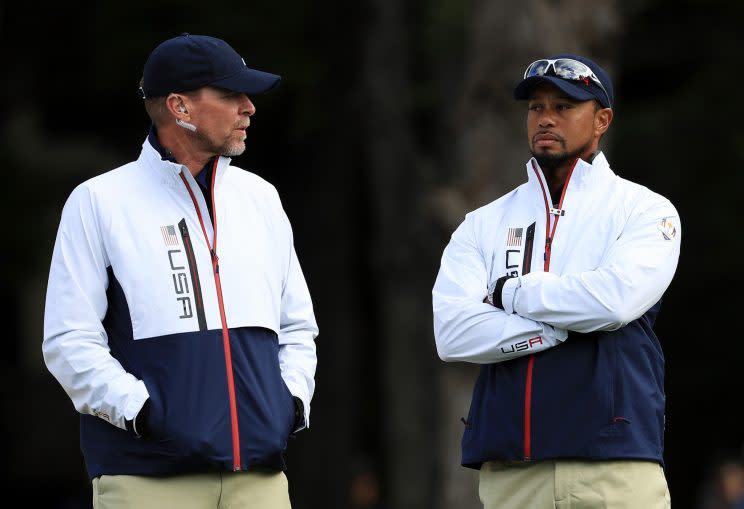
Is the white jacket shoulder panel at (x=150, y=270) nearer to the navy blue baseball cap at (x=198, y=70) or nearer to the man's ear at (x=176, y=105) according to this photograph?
the man's ear at (x=176, y=105)

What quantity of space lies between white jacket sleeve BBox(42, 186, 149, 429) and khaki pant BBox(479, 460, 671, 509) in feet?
4.43

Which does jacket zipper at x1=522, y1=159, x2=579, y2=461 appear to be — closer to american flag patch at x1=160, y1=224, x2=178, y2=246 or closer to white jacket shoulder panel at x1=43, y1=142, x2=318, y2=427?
white jacket shoulder panel at x1=43, y1=142, x2=318, y2=427

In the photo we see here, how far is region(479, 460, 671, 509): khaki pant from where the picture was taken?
17.4ft

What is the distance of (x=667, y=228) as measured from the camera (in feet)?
18.2

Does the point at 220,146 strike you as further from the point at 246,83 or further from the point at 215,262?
the point at 215,262

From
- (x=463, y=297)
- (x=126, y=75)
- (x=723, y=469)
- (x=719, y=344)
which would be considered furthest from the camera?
(x=719, y=344)

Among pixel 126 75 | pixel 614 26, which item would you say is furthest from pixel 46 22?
pixel 614 26

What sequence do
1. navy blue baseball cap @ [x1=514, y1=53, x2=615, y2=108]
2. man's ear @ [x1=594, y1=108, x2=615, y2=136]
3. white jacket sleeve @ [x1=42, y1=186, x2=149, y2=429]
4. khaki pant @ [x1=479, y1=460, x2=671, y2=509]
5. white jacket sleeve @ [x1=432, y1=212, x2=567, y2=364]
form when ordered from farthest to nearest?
man's ear @ [x1=594, y1=108, x2=615, y2=136] < navy blue baseball cap @ [x1=514, y1=53, x2=615, y2=108] < white jacket sleeve @ [x1=432, y1=212, x2=567, y2=364] < khaki pant @ [x1=479, y1=460, x2=671, y2=509] < white jacket sleeve @ [x1=42, y1=186, x2=149, y2=429]

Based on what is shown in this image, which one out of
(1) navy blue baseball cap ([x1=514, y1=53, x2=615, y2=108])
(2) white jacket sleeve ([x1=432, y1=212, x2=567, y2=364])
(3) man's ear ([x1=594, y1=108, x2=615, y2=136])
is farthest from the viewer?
(3) man's ear ([x1=594, y1=108, x2=615, y2=136])

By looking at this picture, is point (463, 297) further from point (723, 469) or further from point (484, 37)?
point (723, 469)

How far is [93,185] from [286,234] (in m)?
0.73

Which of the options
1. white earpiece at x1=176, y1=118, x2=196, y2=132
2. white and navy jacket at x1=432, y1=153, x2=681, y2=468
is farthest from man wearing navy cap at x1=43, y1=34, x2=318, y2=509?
white and navy jacket at x1=432, y1=153, x2=681, y2=468

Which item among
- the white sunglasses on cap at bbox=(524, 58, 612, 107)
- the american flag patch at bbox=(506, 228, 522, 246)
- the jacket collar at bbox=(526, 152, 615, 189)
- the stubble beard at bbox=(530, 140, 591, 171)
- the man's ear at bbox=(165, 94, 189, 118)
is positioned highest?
the white sunglasses on cap at bbox=(524, 58, 612, 107)

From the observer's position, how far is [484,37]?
11.1 meters
